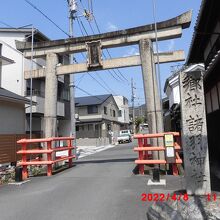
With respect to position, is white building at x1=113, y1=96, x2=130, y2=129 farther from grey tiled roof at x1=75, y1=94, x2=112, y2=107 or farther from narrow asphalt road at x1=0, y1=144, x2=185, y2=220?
narrow asphalt road at x1=0, y1=144, x2=185, y2=220

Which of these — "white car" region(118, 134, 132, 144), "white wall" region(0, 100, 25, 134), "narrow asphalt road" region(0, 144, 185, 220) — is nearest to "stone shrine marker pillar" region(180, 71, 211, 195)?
"narrow asphalt road" region(0, 144, 185, 220)

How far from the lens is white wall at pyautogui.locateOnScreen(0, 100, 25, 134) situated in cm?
1798

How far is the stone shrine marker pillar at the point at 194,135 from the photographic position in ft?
20.0

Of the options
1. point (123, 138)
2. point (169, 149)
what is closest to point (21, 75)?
point (169, 149)

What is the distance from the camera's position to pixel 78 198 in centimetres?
715

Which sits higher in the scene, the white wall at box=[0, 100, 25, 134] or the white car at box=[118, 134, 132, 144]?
the white wall at box=[0, 100, 25, 134]

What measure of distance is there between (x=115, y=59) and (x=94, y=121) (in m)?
33.9

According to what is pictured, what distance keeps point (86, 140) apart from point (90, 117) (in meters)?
6.08

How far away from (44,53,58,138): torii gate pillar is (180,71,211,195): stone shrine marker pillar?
340 inches

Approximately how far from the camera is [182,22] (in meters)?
12.7

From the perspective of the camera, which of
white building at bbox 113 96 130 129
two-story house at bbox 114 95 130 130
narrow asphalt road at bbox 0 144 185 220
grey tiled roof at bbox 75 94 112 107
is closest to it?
narrow asphalt road at bbox 0 144 185 220

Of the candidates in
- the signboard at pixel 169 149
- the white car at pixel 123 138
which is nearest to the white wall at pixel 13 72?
the signboard at pixel 169 149

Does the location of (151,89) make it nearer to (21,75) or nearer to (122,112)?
(21,75)

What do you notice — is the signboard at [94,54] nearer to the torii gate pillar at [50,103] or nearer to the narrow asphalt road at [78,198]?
the torii gate pillar at [50,103]
